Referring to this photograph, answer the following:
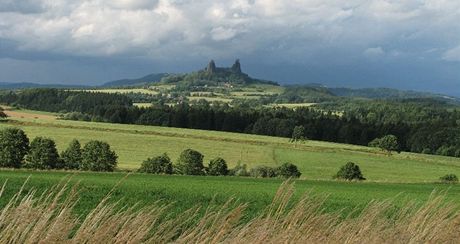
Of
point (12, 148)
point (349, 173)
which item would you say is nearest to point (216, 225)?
point (12, 148)

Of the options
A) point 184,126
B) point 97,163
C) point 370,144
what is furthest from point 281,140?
point 97,163

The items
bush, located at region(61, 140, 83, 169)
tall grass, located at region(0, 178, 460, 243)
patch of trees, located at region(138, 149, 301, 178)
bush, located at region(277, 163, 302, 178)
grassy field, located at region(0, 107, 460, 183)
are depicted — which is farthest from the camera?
grassy field, located at region(0, 107, 460, 183)

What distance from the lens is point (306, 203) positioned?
6.78 meters

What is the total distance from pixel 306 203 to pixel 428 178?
227 feet

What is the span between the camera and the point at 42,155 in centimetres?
6325

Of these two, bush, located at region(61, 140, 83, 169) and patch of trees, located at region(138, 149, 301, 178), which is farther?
bush, located at region(61, 140, 83, 169)

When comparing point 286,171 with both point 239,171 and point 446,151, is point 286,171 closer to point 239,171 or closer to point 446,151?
point 239,171

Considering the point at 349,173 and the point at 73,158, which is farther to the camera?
the point at 349,173

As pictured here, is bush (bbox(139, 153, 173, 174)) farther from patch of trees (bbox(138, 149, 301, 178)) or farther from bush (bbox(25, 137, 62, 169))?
bush (bbox(25, 137, 62, 169))

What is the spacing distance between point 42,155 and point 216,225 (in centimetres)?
6160

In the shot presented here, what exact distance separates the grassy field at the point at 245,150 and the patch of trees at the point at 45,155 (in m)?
4.63

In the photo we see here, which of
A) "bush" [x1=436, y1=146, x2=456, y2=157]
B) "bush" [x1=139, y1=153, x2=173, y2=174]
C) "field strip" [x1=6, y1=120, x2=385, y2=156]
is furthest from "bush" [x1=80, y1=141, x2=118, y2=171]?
"bush" [x1=436, y1=146, x2=456, y2=157]

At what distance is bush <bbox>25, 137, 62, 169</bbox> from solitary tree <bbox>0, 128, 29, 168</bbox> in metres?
0.91

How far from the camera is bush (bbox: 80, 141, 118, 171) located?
63584 millimetres
